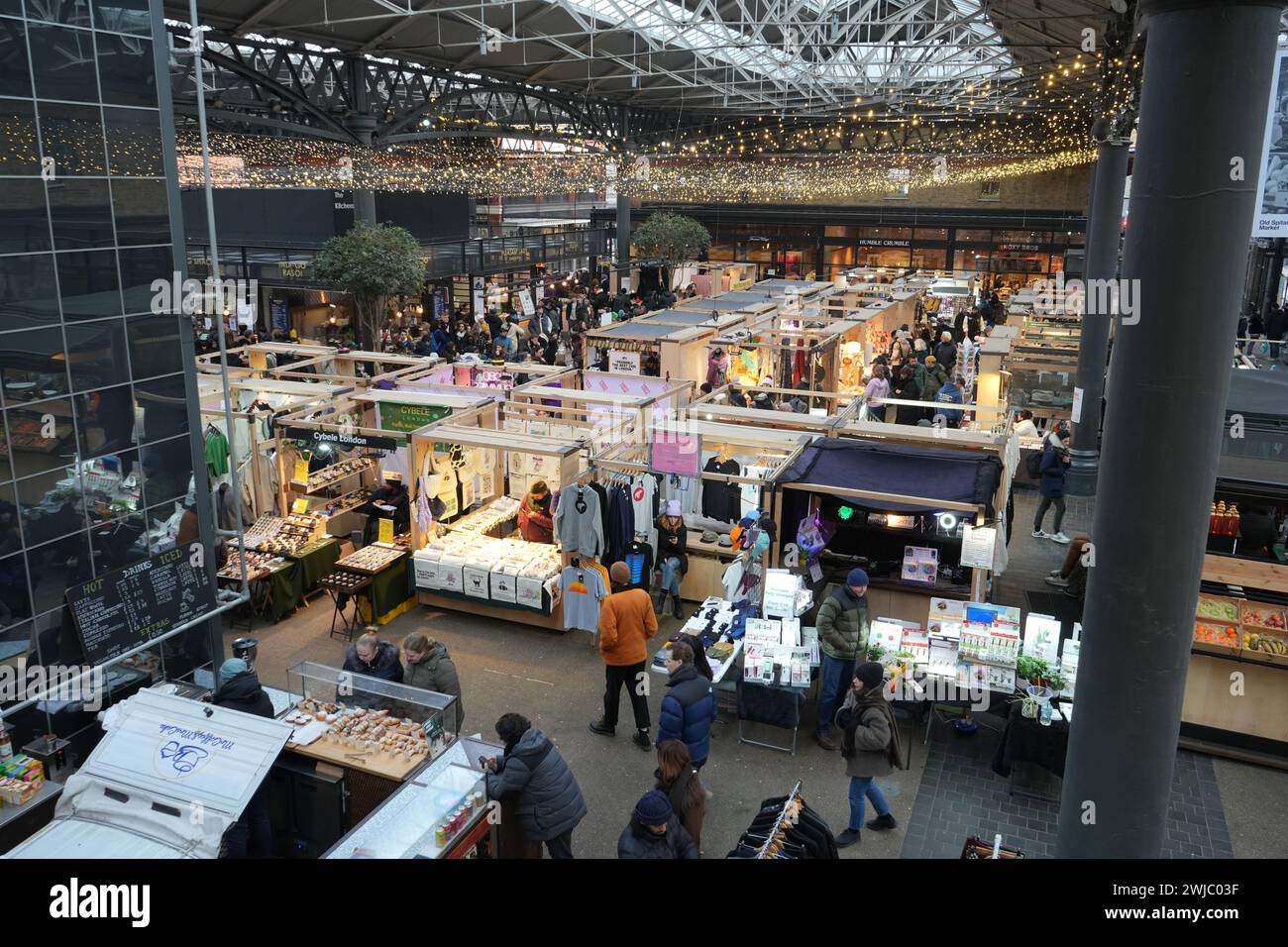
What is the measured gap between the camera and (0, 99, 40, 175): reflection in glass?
5.96m

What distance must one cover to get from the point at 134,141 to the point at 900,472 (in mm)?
6904

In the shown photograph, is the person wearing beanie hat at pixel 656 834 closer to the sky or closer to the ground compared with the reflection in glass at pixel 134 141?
closer to the ground

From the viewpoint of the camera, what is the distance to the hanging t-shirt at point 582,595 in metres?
9.02

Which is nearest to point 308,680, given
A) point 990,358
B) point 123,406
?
point 123,406

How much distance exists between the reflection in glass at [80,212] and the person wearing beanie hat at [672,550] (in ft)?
17.5

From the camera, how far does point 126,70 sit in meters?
6.74

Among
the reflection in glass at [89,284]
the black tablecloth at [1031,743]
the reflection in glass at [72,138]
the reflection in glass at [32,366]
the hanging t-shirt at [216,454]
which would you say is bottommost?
the black tablecloth at [1031,743]

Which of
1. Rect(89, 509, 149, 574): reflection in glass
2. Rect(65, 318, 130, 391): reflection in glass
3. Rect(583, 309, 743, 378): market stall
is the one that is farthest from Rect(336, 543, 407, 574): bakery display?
Rect(583, 309, 743, 378): market stall

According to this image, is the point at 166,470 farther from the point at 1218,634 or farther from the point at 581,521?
the point at 1218,634

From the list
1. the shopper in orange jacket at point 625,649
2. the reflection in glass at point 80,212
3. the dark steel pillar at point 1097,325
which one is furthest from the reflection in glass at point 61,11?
the dark steel pillar at point 1097,325

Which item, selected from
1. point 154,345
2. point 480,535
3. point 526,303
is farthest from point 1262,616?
point 526,303

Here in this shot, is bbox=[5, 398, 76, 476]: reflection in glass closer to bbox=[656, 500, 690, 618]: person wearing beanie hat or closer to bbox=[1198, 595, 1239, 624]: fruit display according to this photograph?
bbox=[656, 500, 690, 618]: person wearing beanie hat

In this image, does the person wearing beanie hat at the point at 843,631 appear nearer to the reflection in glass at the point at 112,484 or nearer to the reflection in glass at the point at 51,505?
the reflection in glass at the point at 112,484

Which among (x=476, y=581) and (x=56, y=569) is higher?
(x=56, y=569)
